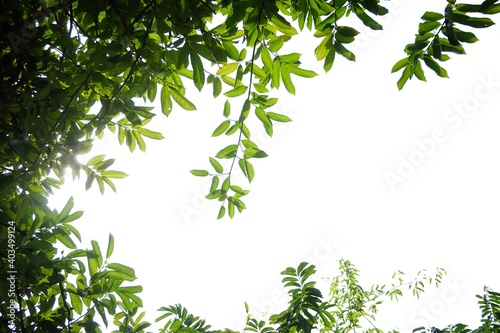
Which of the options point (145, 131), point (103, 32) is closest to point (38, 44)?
point (103, 32)

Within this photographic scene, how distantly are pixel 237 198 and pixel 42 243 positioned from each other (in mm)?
859

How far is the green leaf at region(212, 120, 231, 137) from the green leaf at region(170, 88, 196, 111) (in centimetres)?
14

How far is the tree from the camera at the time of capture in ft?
4.91

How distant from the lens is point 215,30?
1563 millimetres

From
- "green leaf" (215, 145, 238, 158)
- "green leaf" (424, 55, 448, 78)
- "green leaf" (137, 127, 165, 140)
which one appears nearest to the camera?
"green leaf" (424, 55, 448, 78)

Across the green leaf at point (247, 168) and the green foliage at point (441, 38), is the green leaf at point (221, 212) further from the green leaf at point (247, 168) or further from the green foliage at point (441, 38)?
the green foliage at point (441, 38)

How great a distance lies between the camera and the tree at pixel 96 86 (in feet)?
4.91

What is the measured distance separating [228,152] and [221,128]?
0.37 ft

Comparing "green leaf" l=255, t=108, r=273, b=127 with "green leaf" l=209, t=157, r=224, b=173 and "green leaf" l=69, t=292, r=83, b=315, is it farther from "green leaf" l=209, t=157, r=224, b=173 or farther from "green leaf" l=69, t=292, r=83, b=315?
"green leaf" l=69, t=292, r=83, b=315

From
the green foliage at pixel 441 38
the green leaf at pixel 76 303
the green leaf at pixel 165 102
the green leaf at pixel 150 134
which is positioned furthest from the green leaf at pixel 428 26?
the green leaf at pixel 76 303

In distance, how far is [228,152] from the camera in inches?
71.1

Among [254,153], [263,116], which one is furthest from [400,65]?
[254,153]

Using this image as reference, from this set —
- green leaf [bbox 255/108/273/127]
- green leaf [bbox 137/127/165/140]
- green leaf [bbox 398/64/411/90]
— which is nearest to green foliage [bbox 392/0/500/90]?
green leaf [bbox 398/64/411/90]

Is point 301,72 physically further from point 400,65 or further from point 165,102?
point 165,102
